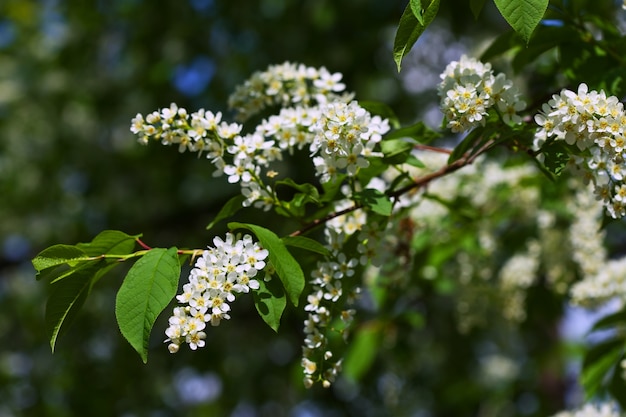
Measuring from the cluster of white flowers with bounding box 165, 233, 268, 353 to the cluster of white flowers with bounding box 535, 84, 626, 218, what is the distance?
2.39 feet

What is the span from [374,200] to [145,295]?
24.8 inches

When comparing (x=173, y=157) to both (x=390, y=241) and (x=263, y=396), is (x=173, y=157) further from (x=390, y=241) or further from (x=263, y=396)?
(x=390, y=241)

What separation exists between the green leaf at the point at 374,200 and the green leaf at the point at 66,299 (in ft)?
2.19

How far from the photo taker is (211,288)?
161 cm

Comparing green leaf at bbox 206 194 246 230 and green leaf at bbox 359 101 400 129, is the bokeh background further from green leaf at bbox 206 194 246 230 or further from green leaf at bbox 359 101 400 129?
green leaf at bbox 206 194 246 230

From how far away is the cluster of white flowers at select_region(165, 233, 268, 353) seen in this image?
160 centimetres

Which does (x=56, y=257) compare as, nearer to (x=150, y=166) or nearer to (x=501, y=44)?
(x=501, y=44)

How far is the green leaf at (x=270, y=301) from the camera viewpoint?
164 cm

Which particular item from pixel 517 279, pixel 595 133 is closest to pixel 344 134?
pixel 595 133

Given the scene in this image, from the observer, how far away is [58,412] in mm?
6098

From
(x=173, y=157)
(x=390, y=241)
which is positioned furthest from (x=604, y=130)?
(x=173, y=157)

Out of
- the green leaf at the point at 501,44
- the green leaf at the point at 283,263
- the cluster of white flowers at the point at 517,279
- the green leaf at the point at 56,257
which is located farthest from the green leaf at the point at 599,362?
the green leaf at the point at 56,257

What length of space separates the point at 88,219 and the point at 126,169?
2.13 feet

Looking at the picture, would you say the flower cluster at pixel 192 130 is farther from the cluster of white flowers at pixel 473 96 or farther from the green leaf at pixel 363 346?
the green leaf at pixel 363 346
